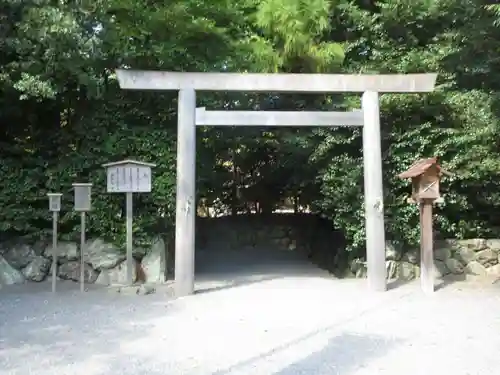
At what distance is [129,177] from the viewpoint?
798cm

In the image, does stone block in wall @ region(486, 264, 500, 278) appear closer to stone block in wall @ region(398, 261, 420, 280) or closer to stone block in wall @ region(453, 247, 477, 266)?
stone block in wall @ region(453, 247, 477, 266)

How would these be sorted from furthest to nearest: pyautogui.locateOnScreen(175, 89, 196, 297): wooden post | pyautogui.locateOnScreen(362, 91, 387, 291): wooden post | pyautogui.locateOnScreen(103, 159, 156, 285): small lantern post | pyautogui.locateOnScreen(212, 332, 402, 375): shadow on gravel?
pyautogui.locateOnScreen(103, 159, 156, 285): small lantern post, pyautogui.locateOnScreen(362, 91, 387, 291): wooden post, pyautogui.locateOnScreen(175, 89, 196, 297): wooden post, pyautogui.locateOnScreen(212, 332, 402, 375): shadow on gravel

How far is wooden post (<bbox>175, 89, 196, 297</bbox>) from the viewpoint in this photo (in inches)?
297

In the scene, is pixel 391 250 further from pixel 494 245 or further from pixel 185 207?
pixel 185 207

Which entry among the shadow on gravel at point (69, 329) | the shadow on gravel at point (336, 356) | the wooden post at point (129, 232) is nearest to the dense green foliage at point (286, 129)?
the wooden post at point (129, 232)

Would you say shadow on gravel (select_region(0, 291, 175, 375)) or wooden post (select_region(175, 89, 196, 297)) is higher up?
wooden post (select_region(175, 89, 196, 297))

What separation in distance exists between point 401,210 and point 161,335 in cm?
522

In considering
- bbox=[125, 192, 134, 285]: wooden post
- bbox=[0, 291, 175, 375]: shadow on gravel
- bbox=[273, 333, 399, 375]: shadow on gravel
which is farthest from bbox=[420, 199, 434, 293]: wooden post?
bbox=[125, 192, 134, 285]: wooden post

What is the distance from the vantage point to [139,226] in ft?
Answer: 28.9

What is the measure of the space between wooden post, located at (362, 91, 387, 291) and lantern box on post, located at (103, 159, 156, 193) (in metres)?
3.28

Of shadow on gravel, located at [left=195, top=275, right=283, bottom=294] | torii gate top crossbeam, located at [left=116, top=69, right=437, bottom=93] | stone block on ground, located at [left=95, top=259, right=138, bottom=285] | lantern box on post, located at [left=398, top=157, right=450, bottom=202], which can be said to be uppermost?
torii gate top crossbeam, located at [left=116, top=69, right=437, bottom=93]

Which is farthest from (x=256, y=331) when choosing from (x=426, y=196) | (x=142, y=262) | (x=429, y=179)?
(x=142, y=262)

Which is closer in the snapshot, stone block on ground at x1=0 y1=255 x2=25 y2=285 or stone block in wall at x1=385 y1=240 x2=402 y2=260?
stone block on ground at x1=0 y1=255 x2=25 y2=285

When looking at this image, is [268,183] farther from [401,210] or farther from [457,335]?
[457,335]
